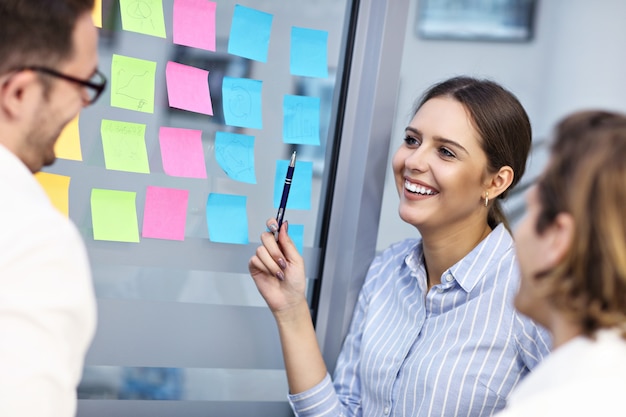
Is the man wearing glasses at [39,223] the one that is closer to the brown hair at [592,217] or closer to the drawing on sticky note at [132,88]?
the drawing on sticky note at [132,88]

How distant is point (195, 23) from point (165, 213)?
1.22 feet

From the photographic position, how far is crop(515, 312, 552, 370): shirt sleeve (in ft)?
4.66

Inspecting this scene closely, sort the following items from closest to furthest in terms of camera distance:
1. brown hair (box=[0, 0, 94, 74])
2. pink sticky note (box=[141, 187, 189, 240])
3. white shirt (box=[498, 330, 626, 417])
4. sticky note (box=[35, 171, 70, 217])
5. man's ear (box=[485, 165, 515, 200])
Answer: white shirt (box=[498, 330, 626, 417])
brown hair (box=[0, 0, 94, 74])
sticky note (box=[35, 171, 70, 217])
pink sticky note (box=[141, 187, 189, 240])
man's ear (box=[485, 165, 515, 200])

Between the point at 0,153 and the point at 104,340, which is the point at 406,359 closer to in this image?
the point at 104,340

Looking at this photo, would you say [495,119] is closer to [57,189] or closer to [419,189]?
[419,189]

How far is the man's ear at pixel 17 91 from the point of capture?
0.92 metres

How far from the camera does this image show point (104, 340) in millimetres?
1454

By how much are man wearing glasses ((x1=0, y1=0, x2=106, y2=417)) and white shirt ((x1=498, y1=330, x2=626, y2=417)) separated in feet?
1.64

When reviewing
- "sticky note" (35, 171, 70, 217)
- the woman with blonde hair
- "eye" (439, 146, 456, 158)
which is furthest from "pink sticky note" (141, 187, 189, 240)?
the woman with blonde hair

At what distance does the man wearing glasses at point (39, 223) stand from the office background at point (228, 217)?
43 cm

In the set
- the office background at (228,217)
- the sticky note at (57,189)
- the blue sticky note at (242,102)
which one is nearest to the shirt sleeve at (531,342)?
the office background at (228,217)

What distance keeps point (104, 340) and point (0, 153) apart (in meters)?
0.64

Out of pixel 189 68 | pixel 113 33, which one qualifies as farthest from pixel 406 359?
pixel 113 33

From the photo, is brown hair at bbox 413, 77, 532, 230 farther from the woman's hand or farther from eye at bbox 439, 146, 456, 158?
A: the woman's hand
